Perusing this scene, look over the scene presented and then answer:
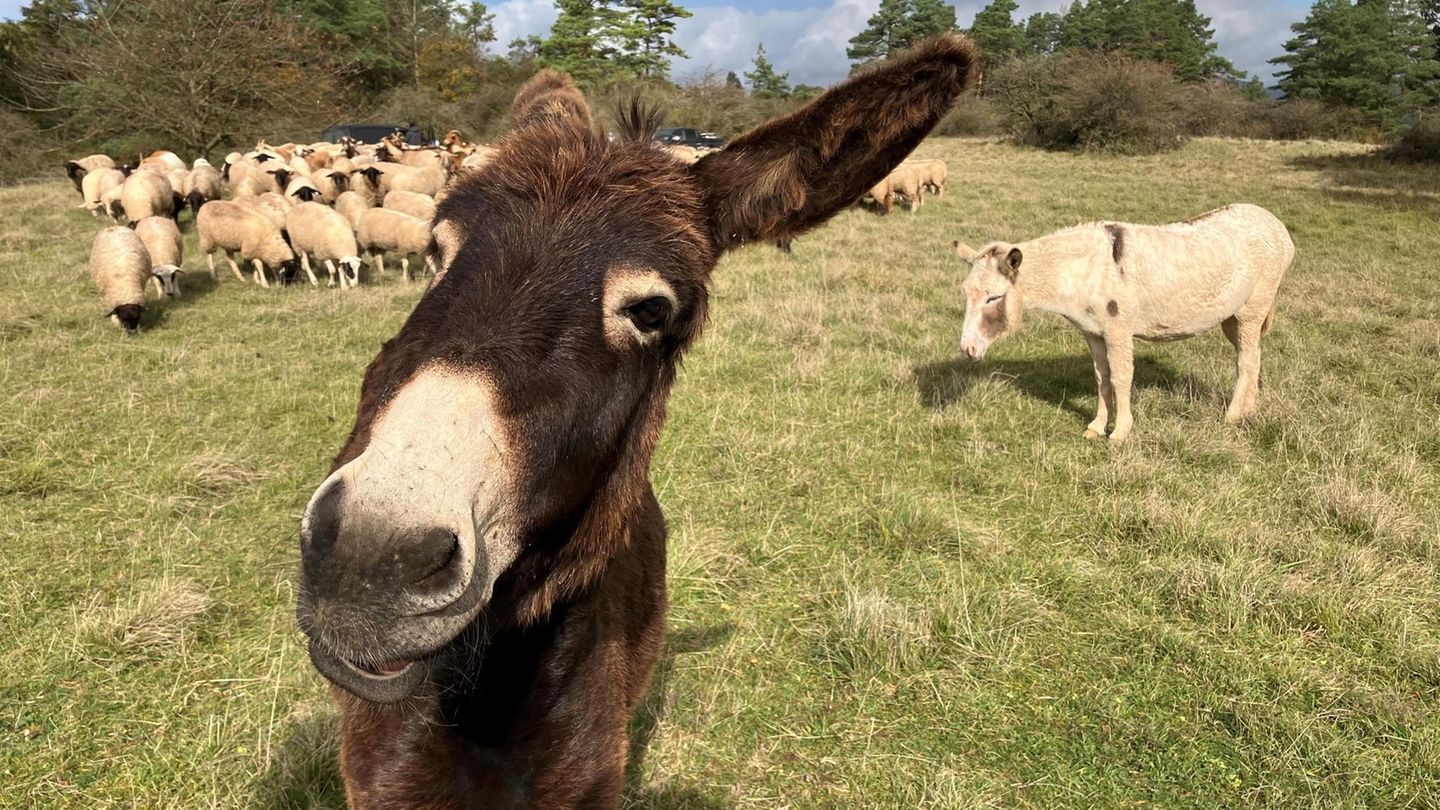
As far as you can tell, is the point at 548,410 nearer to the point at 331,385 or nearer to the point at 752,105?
the point at 331,385

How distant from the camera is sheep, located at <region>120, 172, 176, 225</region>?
611 inches

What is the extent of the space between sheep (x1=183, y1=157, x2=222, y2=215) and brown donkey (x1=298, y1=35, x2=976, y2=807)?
21505 millimetres

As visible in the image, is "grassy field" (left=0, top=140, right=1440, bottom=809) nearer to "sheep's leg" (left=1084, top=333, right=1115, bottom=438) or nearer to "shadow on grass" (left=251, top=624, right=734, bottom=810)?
"shadow on grass" (left=251, top=624, right=734, bottom=810)

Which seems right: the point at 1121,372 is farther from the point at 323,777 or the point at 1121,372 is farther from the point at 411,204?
the point at 411,204

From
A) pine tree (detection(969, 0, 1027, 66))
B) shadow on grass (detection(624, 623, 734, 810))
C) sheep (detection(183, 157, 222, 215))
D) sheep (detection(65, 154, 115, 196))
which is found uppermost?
pine tree (detection(969, 0, 1027, 66))

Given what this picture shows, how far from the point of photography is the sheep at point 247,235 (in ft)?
41.9

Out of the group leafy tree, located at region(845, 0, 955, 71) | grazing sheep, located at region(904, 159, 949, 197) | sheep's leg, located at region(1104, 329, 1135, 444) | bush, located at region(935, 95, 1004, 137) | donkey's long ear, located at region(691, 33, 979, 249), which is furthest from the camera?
leafy tree, located at region(845, 0, 955, 71)

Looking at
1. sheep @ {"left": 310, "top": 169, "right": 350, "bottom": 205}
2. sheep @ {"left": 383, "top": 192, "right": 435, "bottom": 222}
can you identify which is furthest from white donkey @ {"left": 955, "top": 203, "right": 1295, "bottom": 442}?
sheep @ {"left": 310, "top": 169, "right": 350, "bottom": 205}

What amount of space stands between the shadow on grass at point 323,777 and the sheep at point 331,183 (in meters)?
17.6

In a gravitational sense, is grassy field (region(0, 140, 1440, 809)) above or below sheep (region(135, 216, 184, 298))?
below

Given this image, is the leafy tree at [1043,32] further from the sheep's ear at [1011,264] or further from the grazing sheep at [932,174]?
the sheep's ear at [1011,264]

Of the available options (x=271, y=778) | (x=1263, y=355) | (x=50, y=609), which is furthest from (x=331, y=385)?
(x=1263, y=355)

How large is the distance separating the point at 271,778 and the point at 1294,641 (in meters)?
5.33

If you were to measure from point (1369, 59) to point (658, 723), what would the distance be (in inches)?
2855
